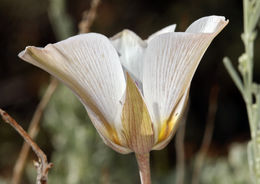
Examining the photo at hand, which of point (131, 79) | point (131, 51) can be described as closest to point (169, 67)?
point (131, 79)

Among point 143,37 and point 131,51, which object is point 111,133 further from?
point 143,37

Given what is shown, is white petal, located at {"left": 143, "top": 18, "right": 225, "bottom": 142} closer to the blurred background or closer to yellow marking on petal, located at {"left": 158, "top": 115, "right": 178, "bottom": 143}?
yellow marking on petal, located at {"left": 158, "top": 115, "right": 178, "bottom": 143}

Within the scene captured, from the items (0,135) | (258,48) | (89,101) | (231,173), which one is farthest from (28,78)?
(89,101)

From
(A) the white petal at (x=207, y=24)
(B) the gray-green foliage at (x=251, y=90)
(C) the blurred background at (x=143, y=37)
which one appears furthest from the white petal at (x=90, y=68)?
(C) the blurred background at (x=143, y=37)

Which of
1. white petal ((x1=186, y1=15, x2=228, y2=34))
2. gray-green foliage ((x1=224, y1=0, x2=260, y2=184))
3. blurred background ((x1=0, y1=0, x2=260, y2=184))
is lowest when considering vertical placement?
blurred background ((x1=0, y1=0, x2=260, y2=184))

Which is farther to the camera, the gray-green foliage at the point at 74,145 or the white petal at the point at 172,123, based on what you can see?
the gray-green foliage at the point at 74,145

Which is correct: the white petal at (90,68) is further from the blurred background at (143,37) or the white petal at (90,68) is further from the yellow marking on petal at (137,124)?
the blurred background at (143,37)

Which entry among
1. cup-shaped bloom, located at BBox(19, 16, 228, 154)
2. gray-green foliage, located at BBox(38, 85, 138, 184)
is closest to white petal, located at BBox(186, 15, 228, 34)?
cup-shaped bloom, located at BBox(19, 16, 228, 154)

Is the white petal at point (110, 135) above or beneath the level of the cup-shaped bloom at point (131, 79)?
beneath
